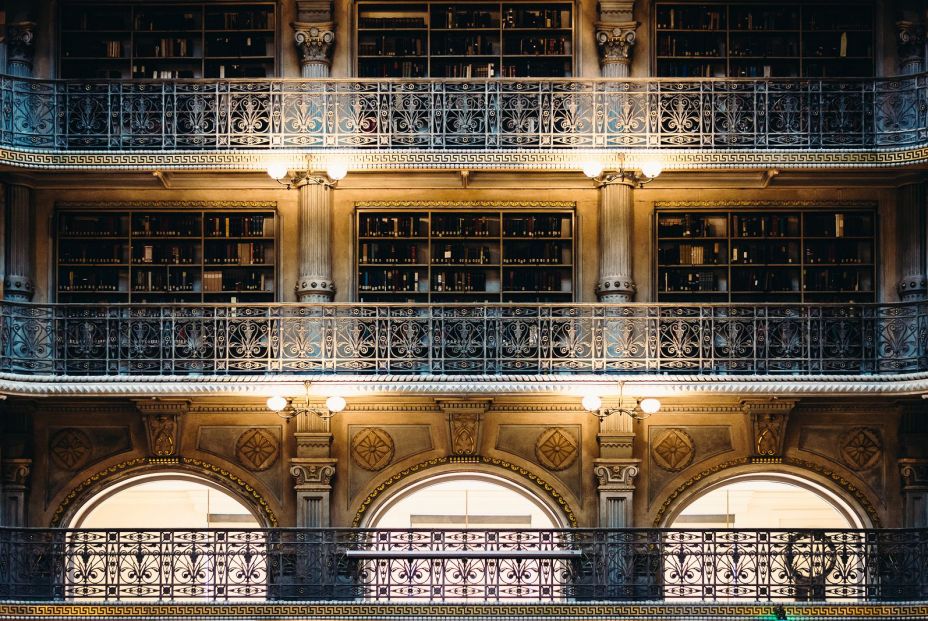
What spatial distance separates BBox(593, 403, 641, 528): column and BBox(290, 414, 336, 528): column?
257cm

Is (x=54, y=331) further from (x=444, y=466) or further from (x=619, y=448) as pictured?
(x=619, y=448)

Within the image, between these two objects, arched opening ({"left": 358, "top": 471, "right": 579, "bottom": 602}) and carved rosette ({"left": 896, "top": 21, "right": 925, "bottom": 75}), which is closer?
arched opening ({"left": 358, "top": 471, "right": 579, "bottom": 602})

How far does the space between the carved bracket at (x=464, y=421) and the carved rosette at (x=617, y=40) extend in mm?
3576

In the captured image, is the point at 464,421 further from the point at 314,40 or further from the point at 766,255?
the point at 314,40

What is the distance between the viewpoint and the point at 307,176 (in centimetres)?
1424

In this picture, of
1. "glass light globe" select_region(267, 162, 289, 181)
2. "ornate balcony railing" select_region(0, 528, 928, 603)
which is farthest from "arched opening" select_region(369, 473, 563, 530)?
"glass light globe" select_region(267, 162, 289, 181)

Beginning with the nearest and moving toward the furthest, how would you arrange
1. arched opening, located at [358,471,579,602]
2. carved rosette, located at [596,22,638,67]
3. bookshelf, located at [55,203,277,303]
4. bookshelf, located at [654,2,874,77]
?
arched opening, located at [358,471,579,602] → carved rosette, located at [596,22,638,67] → bookshelf, located at [55,203,277,303] → bookshelf, located at [654,2,874,77]

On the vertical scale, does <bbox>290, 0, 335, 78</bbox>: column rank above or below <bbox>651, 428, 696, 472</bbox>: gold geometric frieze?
above

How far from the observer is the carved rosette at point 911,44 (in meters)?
14.3

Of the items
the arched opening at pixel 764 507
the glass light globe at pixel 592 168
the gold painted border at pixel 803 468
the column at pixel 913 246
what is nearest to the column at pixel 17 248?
the glass light globe at pixel 592 168

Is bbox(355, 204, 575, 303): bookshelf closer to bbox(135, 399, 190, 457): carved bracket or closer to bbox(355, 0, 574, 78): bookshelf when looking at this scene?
bbox(355, 0, 574, 78): bookshelf

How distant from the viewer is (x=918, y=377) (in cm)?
1337

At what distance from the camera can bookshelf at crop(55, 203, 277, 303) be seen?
47.8 feet

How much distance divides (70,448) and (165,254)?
2109 mm
